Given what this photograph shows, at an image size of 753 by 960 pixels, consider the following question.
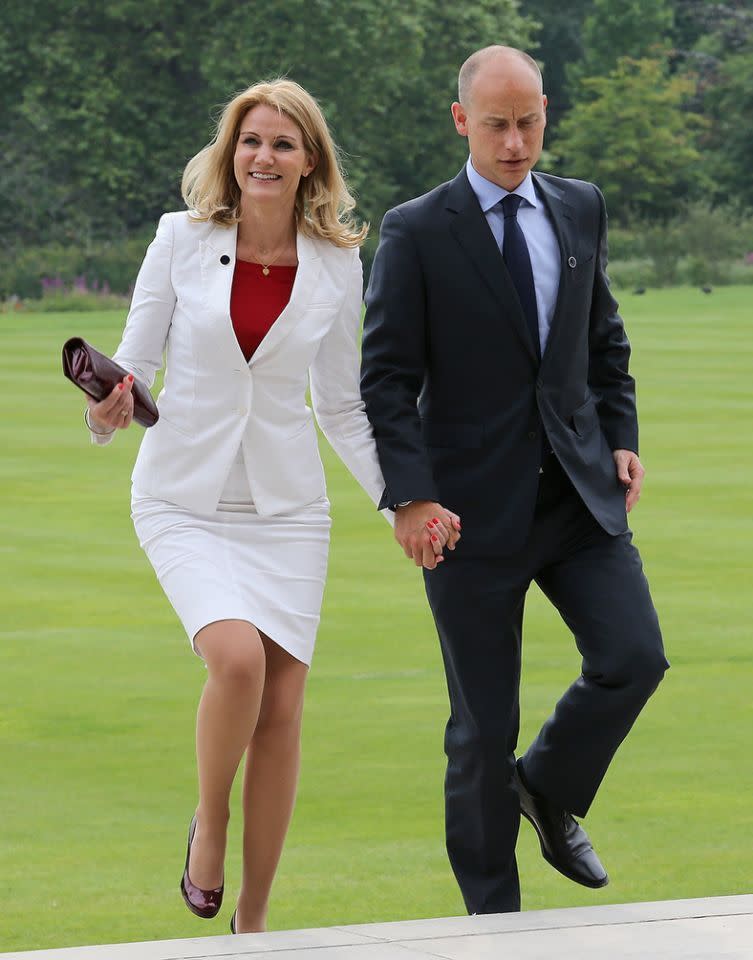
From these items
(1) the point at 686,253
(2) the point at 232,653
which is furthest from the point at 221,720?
(1) the point at 686,253

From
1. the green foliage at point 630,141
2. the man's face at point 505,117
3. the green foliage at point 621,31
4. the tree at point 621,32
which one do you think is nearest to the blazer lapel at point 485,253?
the man's face at point 505,117

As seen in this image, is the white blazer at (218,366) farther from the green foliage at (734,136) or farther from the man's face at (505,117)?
the green foliage at (734,136)

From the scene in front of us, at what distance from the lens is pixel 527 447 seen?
17.3 ft

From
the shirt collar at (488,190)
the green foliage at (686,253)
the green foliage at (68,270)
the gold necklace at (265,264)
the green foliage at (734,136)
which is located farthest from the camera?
the green foliage at (734,136)

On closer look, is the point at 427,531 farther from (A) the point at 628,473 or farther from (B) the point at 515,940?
(B) the point at 515,940

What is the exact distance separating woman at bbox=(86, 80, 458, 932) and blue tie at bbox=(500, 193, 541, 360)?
382 millimetres

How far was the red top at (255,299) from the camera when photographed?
510 centimetres

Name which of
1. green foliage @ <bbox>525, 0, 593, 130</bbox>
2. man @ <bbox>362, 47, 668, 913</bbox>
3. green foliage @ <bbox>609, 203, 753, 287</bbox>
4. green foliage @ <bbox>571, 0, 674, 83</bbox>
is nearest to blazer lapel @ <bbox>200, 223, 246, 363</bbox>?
man @ <bbox>362, 47, 668, 913</bbox>

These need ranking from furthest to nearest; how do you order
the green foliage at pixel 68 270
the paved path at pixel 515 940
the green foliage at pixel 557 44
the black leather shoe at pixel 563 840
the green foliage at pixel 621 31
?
the green foliage at pixel 557 44
the green foliage at pixel 621 31
the green foliage at pixel 68 270
the black leather shoe at pixel 563 840
the paved path at pixel 515 940

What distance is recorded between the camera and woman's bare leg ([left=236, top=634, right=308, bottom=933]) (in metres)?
5.11

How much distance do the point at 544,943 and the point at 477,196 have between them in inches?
75.5

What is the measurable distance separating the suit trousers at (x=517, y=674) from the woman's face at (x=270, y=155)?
37.9 inches

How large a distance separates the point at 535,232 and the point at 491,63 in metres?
0.45

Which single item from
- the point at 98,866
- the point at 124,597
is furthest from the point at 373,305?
the point at 124,597
